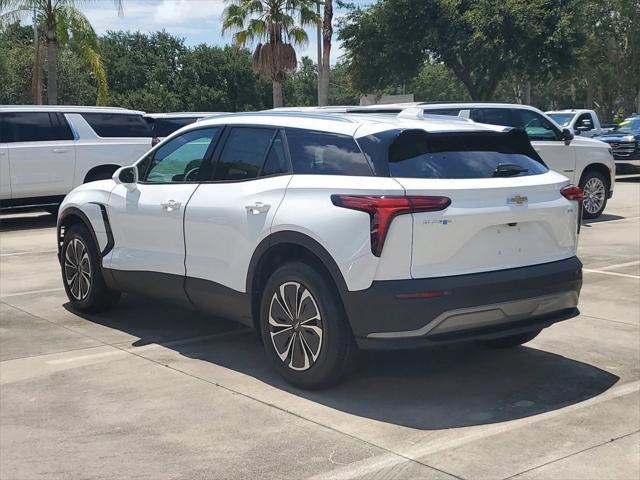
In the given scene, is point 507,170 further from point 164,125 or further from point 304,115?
point 164,125

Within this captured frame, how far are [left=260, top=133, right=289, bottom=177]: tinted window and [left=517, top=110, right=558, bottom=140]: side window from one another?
29.9 feet

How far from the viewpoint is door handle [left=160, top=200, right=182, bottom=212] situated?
6.46 m

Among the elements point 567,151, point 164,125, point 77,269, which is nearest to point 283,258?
point 77,269

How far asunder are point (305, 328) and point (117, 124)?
11249 mm

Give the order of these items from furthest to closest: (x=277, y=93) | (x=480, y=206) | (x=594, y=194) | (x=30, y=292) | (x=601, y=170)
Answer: (x=277, y=93) → (x=594, y=194) → (x=601, y=170) → (x=30, y=292) → (x=480, y=206)

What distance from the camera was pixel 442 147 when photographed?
215 inches

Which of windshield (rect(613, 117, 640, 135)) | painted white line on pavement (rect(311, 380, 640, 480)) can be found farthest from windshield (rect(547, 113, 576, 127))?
painted white line on pavement (rect(311, 380, 640, 480))

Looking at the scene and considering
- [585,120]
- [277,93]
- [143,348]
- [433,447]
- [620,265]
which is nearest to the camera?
[433,447]

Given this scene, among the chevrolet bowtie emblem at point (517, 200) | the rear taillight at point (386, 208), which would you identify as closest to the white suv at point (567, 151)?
the chevrolet bowtie emblem at point (517, 200)

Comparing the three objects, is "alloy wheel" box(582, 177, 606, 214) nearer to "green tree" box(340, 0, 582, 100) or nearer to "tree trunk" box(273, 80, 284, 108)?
"tree trunk" box(273, 80, 284, 108)

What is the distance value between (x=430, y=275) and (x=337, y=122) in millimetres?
1313

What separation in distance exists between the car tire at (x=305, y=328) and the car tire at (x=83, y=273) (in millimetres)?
2378

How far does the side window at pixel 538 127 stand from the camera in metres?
14.2

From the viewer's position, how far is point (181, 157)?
6.75 meters
